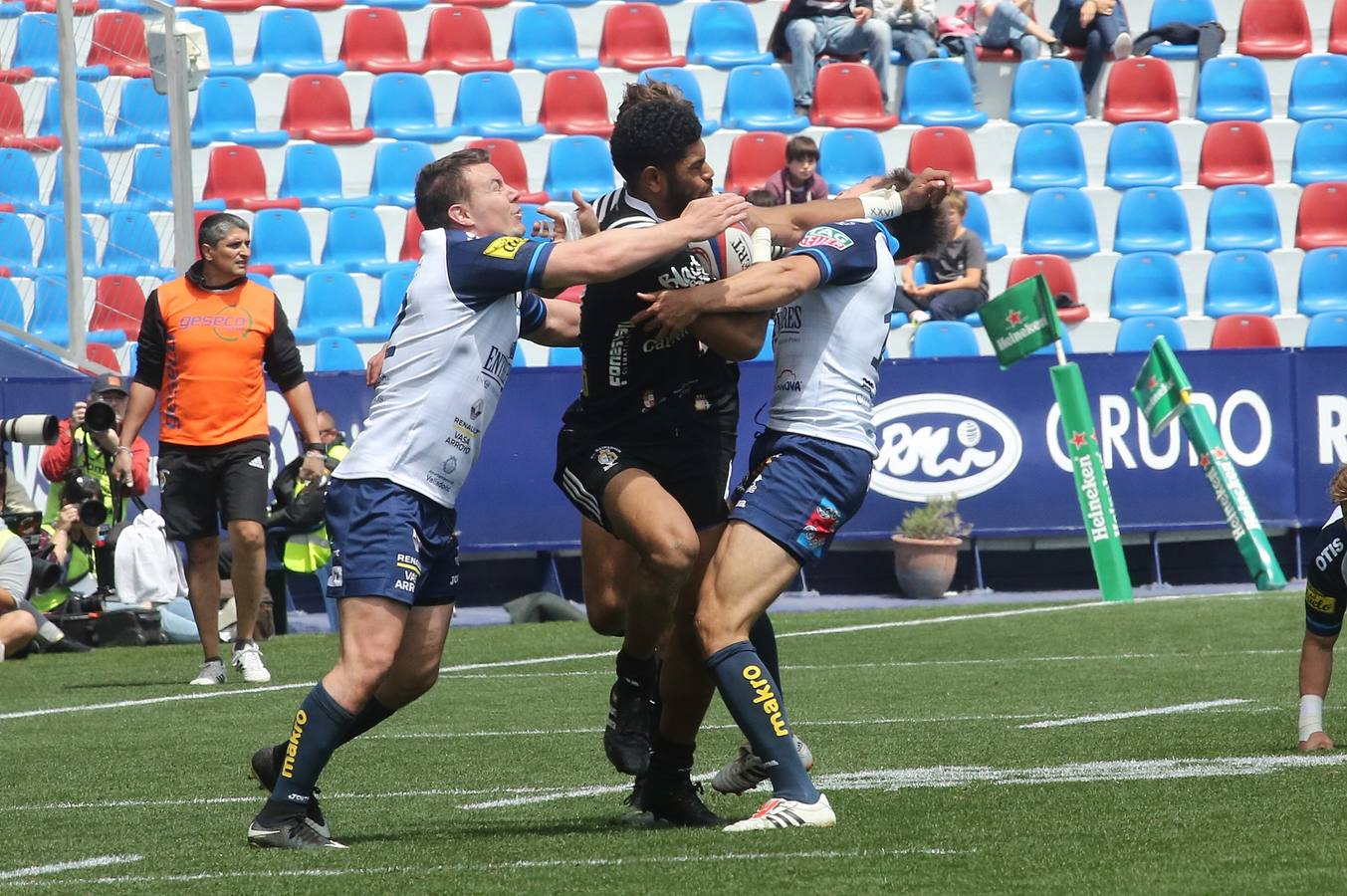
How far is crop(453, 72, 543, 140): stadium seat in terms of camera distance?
19.2 meters

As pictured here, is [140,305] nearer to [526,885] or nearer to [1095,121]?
[1095,121]

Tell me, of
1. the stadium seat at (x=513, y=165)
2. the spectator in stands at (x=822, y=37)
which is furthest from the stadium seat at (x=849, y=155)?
the stadium seat at (x=513, y=165)

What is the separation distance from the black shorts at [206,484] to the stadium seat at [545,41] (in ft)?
34.1

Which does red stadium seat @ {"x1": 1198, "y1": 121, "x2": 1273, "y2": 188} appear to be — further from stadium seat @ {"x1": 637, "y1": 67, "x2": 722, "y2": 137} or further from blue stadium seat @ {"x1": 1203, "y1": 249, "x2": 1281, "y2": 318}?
stadium seat @ {"x1": 637, "y1": 67, "x2": 722, "y2": 137}

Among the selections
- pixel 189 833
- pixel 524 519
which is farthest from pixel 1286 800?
pixel 524 519

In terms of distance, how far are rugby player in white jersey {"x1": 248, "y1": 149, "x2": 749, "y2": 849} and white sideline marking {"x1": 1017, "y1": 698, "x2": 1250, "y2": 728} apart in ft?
10.5

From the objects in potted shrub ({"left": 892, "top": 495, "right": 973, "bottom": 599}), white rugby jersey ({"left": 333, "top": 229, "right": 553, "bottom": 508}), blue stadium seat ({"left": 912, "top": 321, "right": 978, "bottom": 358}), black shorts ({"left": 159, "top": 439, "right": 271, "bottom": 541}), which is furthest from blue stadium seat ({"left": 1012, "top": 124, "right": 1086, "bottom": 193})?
white rugby jersey ({"left": 333, "top": 229, "right": 553, "bottom": 508})

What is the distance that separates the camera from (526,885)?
446 cm

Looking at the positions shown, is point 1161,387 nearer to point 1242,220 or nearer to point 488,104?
point 1242,220

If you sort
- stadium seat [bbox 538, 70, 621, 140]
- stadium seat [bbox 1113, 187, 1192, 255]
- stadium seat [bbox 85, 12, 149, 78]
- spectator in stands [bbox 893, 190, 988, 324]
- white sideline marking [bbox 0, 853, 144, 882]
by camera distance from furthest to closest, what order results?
stadium seat [bbox 538, 70, 621, 140], stadium seat [bbox 1113, 187, 1192, 255], spectator in stands [bbox 893, 190, 988, 324], stadium seat [bbox 85, 12, 149, 78], white sideline marking [bbox 0, 853, 144, 882]

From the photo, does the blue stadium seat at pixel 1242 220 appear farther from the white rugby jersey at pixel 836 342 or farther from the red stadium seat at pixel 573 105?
the white rugby jersey at pixel 836 342

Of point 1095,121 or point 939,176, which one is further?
point 1095,121

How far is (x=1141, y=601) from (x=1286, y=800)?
8444mm

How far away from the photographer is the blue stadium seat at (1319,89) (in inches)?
789
